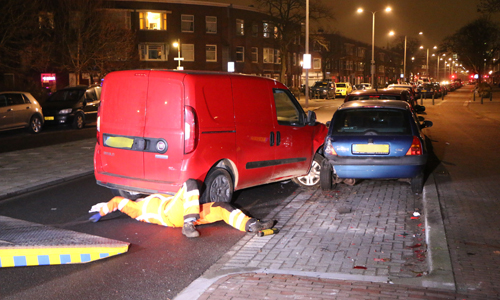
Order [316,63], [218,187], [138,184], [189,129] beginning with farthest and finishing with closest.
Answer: [316,63]
[218,187]
[138,184]
[189,129]

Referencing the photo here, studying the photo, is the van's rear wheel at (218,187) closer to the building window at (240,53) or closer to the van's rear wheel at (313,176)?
the van's rear wheel at (313,176)

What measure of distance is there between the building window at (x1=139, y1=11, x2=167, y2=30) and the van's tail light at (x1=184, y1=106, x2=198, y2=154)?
53692mm

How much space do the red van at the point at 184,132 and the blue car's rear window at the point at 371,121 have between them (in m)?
1.33

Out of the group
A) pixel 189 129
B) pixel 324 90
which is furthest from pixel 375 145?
pixel 324 90

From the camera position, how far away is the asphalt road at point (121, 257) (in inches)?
179

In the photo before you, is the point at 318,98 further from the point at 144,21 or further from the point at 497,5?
the point at 497,5

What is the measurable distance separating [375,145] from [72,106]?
16.4 m

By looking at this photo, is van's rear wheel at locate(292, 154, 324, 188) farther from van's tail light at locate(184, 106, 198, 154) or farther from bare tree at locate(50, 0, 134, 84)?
bare tree at locate(50, 0, 134, 84)

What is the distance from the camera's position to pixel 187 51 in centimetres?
5991

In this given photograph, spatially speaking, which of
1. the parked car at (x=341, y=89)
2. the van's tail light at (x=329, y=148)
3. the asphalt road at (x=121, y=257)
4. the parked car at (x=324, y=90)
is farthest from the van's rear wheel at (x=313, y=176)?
the parked car at (x=341, y=89)

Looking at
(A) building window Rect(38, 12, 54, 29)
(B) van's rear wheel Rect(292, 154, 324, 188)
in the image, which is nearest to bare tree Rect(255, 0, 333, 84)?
(A) building window Rect(38, 12, 54, 29)

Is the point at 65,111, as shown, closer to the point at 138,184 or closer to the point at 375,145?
the point at 138,184

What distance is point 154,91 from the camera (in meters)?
6.51

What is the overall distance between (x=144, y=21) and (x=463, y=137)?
46.7 meters
